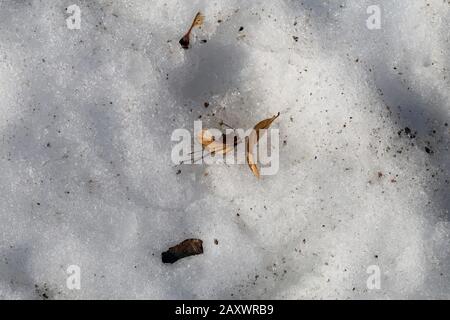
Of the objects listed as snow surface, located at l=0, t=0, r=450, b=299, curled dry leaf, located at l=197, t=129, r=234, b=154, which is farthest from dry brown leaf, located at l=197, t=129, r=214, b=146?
snow surface, located at l=0, t=0, r=450, b=299

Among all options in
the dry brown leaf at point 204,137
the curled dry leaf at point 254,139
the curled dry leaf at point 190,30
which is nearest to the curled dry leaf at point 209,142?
the dry brown leaf at point 204,137

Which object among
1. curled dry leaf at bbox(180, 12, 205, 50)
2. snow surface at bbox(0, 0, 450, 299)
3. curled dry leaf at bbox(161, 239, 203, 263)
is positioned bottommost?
curled dry leaf at bbox(161, 239, 203, 263)

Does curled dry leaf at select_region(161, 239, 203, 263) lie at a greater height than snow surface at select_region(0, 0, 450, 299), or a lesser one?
lesser

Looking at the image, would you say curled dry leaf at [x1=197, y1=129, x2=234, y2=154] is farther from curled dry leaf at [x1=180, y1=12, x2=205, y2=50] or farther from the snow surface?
curled dry leaf at [x1=180, y1=12, x2=205, y2=50]

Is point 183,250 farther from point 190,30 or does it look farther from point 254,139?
point 190,30

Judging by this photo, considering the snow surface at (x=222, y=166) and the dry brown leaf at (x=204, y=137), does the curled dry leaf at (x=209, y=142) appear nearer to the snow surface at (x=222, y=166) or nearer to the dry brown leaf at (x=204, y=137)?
the dry brown leaf at (x=204, y=137)

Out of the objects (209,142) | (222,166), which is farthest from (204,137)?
(222,166)
